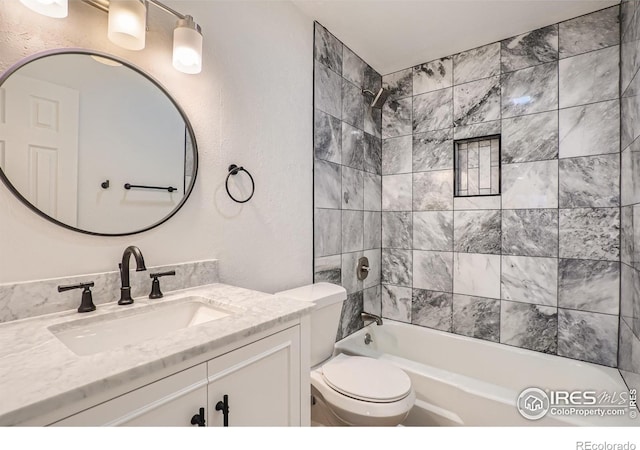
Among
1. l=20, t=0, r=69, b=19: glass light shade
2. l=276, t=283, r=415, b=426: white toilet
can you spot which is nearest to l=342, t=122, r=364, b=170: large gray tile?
l=276, t=283, r=415, b=426: white toilet

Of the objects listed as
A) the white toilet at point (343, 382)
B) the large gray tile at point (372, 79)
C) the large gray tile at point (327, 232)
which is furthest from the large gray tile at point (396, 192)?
the white toilet at point (343, 382)

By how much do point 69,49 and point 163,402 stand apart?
1.15 metres

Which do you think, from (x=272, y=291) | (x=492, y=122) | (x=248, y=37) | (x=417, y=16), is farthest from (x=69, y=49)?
(x=492, y=122)

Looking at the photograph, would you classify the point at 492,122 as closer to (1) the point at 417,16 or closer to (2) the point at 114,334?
(1) the point at 417,16

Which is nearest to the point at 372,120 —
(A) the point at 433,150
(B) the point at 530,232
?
(A) the point at 433,150

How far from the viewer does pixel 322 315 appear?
165 cm

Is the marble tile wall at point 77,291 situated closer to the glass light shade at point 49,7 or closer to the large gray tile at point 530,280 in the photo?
the glass light shade at point 49,7

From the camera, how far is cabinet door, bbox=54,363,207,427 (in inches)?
23.4

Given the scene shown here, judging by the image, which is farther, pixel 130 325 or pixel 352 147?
pixel 352 147

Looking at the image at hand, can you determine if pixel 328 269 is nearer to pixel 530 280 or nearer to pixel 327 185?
pixel 327 185

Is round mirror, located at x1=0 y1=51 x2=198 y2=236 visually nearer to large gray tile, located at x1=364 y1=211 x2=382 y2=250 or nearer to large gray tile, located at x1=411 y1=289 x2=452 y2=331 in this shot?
large gray tile, located at x1=364 y1=211 x2=382 y2=250

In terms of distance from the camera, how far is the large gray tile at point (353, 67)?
2.27 metres

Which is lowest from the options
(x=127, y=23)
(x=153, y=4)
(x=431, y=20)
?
(x=127, y=23)

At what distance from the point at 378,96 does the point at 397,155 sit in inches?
20.6
